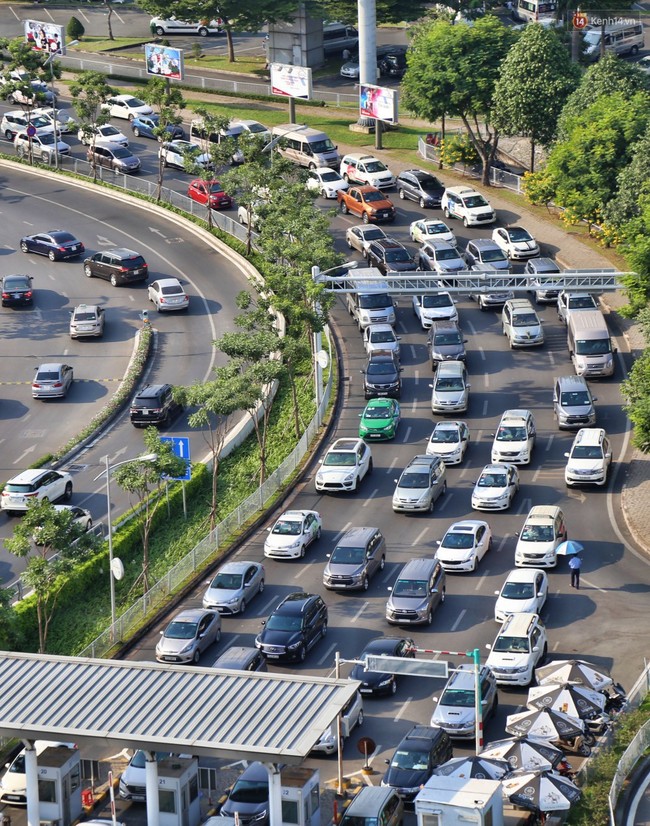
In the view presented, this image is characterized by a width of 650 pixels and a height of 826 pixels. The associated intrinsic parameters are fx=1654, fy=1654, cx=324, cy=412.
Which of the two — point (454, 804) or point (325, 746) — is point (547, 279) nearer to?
point (325, 746)

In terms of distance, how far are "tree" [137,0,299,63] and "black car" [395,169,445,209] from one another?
23.1m

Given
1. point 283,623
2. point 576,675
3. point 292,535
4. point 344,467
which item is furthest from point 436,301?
point 576,675

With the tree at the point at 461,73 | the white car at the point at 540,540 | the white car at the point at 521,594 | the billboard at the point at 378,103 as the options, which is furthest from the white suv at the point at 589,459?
the billboard at the point at 378,103

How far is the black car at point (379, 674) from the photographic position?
52.7 metres

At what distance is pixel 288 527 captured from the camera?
2499 inches

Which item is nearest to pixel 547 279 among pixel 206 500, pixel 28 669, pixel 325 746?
pixel 206 500

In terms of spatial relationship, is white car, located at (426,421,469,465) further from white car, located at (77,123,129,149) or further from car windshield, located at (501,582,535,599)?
white car, located at (77,123,129,149)

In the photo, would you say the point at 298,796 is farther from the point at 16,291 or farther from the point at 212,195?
the point at 212,195

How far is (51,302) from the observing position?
90.5 meters

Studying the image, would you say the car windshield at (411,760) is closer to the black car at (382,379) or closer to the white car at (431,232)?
the black car at (382,379)

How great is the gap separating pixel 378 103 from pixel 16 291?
28.4 m

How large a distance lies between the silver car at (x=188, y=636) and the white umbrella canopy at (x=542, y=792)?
14.6 meters

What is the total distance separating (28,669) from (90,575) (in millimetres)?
19164

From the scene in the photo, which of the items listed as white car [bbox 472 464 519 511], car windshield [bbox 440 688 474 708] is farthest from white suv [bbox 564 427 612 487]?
car windshield [bbox 440 688 474 708]
